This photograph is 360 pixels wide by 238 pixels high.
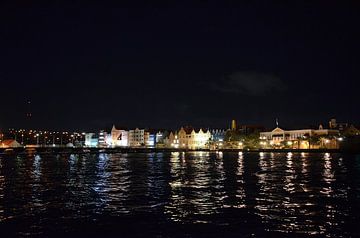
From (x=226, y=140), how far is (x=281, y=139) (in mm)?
26902

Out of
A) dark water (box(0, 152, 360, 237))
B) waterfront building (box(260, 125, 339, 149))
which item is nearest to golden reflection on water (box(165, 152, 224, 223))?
dark water (box(0, 152, 360, 237))

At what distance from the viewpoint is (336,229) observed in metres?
18.3

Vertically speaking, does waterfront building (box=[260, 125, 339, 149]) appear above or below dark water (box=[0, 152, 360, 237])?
above

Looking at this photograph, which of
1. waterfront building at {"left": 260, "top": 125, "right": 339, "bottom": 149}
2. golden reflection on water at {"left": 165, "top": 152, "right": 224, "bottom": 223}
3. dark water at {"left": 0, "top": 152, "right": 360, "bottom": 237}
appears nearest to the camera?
dark water at {"left": 0, "top": 152, "right": 360, "bottom": 237}

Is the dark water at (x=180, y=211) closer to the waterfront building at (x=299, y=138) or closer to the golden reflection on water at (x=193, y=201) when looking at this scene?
the golden reflection on water at (x=193, y=201)

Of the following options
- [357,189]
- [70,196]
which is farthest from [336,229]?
[70,196]

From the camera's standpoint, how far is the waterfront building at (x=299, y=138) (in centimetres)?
14712

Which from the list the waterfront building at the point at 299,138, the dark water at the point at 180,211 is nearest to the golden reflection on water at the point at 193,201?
the dark water at the point at 180,211

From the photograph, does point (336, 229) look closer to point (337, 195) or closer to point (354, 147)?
point (337, 195)

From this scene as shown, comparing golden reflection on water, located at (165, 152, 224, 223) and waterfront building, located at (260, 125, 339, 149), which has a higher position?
waterfront building, located at (260, 125, 339, 149)

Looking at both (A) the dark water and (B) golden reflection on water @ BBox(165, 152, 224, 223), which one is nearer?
(A) the dark water

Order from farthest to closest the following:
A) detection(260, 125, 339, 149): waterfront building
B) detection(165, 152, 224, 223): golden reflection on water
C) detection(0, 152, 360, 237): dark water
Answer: detection(260, 125, 339, 149): waterfront building, detection(165, 152, 224, 223): golden reflection on water, detection(0, 152, 360, 237): dark water

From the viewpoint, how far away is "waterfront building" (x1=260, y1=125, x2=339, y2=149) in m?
147

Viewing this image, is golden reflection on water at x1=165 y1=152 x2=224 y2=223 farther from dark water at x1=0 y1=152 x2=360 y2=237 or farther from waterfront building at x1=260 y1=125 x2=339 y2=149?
waterfront building at x1=260 y1=125 x2=339 y2=149
